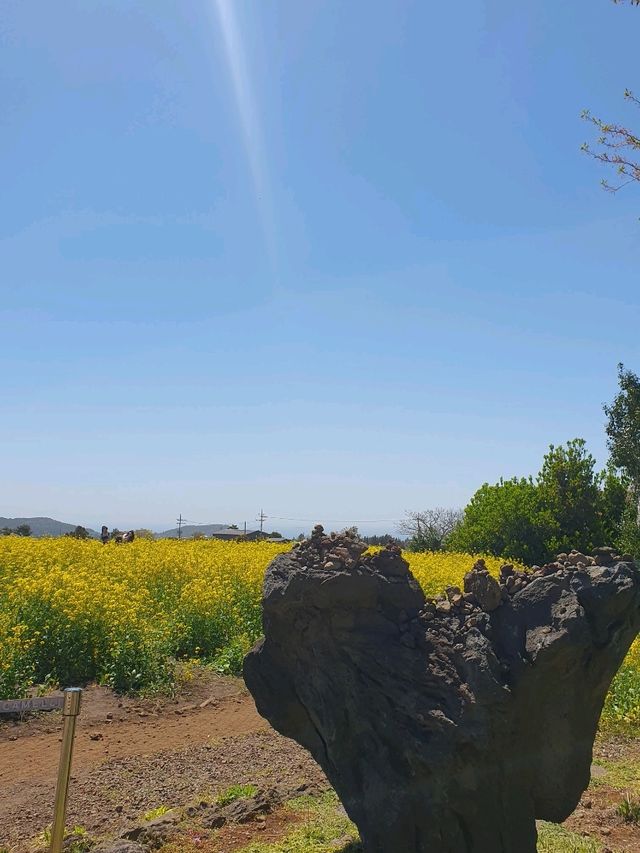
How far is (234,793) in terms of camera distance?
541 cm

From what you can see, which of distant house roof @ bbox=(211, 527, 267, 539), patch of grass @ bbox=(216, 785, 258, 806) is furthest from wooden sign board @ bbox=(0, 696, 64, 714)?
distant house roof @ bbox=(211, 527, 267, 539)

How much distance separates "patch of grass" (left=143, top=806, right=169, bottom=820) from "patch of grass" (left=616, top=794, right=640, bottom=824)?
10.7ft

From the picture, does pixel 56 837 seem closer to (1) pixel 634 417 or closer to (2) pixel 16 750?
(2) pixel 16 750

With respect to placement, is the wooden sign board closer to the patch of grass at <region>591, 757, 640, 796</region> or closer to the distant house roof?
the patch of grass at <region>591, 757, 640, 796</region>

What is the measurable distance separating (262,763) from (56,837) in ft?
10.3

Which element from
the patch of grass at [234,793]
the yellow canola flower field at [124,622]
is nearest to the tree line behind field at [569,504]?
the yellow canola flower field at [124,622]

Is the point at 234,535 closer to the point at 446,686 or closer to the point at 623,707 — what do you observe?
the point at 623,707

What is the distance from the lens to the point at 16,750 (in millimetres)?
6785

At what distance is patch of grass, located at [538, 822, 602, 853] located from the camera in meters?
4.38

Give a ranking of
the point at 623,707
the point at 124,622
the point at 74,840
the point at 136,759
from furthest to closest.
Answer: the point at 124,622 → the point at 623,707 → the point at 136,759 → the point at 74,840

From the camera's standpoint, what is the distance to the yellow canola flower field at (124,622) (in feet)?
28.0

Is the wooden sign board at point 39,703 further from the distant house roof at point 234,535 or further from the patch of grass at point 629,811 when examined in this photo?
the distant house roof at point 234,535

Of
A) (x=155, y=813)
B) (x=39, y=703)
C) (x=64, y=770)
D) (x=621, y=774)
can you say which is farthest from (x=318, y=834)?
(x=621, y=774)

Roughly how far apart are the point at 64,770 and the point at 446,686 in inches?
79.6
